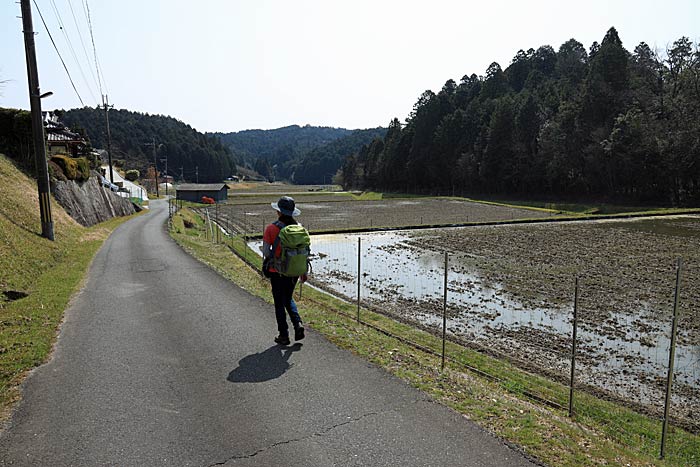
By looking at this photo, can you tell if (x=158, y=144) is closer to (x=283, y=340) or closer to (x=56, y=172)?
(x=56, y=172)

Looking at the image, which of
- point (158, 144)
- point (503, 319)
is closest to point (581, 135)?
point (503, 319)

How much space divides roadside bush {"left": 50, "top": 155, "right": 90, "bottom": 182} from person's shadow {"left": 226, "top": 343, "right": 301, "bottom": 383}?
25987 mm

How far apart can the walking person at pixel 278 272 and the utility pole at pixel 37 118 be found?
44.8 feet

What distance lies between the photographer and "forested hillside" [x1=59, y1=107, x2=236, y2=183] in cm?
12812

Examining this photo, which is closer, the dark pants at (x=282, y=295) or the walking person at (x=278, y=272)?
the walking person at (x=278, y=272)

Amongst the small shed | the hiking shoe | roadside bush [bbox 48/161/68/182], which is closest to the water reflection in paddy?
the hiking shoe

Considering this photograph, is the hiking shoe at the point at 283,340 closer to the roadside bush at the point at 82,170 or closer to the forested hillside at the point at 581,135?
the roadside bush at the point at 82,170

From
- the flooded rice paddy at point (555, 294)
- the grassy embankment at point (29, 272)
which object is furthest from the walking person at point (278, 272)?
the flooded rice paddy at point (555, 294)

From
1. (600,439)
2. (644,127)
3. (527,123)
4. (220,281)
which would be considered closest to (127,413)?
(600,439)

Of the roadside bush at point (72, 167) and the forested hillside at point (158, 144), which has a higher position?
the forested hillside at point (158, 144)

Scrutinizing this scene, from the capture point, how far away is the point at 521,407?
509 centimetres

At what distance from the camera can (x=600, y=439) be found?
4.59 m

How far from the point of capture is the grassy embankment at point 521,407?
13.7 ft

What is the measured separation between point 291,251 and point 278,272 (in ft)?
1.19
